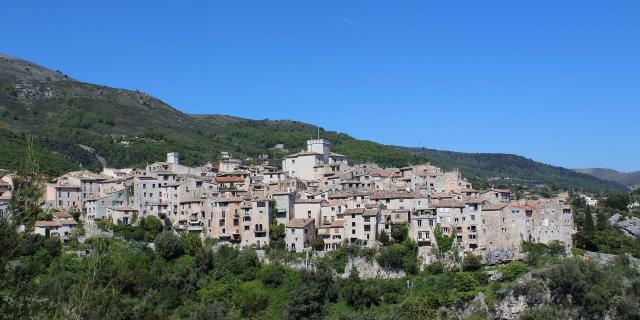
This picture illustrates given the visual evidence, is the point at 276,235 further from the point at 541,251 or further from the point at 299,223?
the point at 541,251

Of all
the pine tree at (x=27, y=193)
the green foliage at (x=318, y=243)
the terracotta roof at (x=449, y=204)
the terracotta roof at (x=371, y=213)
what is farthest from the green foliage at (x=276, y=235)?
the pine tree at (x=27, y=193)

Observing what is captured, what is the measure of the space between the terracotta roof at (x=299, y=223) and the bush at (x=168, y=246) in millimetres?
9014

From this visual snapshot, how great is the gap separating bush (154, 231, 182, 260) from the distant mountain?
33998 mm

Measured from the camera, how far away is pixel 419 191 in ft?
195

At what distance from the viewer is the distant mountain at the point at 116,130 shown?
112438 mm

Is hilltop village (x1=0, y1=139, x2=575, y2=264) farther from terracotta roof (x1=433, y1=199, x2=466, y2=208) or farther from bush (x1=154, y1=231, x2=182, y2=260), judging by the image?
bush (x1=154, y1=231, x2=182, y2=260)

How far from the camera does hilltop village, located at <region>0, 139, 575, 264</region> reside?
54562 millimetres

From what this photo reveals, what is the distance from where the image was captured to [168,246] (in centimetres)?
5634

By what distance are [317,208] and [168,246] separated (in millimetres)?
12293

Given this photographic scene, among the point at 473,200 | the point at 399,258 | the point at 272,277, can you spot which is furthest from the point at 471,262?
the point at 272,277

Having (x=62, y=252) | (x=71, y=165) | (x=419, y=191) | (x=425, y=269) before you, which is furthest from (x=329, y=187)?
(x=71, y=165)

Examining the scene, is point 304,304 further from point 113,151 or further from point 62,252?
point 113,151

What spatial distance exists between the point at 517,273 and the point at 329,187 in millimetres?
19891

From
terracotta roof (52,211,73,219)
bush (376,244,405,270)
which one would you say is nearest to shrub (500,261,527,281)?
bush (376,244,405,270)
